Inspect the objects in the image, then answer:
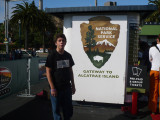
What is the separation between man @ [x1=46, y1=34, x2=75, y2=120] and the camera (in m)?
3.03

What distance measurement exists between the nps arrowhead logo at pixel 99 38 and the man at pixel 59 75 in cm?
182

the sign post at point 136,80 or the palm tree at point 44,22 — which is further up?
the palm tree at point 44,22

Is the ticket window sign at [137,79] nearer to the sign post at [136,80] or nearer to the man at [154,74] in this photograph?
the sign post at [136,80]

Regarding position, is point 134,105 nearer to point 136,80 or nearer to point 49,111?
point 136,80

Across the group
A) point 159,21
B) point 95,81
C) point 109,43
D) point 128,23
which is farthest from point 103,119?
point 159,21

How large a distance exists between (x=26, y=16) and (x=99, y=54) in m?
24.5

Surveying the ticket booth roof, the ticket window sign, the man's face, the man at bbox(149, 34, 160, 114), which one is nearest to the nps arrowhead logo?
the ticket booth roof

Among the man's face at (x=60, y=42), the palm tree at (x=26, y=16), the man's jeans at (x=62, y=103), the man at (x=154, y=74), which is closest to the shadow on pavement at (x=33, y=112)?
the man's jeans at (x=62, y=103)

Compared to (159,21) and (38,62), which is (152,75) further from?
(159,21)

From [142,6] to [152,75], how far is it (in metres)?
1.76

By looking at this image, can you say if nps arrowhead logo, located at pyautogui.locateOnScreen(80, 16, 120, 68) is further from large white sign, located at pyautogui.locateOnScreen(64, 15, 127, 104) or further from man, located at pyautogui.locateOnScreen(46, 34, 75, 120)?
man, located at pyautogui.locateOnScreen(46, 34, 75, 120)

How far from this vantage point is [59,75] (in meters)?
3.06

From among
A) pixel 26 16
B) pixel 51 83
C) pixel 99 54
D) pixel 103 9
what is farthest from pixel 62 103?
pixel 26 16

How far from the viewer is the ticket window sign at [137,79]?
176 inches
